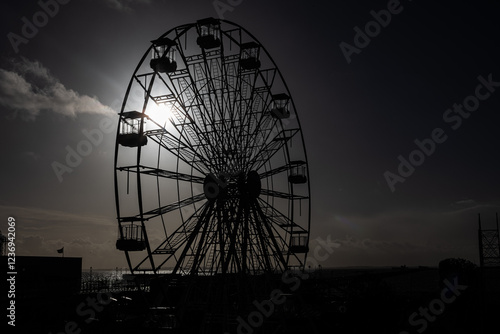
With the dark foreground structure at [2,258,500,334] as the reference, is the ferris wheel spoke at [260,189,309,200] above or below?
above

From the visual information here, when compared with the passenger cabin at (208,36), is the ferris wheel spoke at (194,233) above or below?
below

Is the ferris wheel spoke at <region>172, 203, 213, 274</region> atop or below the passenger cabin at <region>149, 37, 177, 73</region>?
below

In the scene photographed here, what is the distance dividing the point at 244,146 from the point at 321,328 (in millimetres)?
12888

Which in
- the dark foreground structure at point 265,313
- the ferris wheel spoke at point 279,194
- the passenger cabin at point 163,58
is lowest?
the dark foreground structure at point 265,313

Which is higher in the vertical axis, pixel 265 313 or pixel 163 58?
pixel 163 58

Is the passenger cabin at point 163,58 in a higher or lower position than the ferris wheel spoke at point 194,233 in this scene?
higher

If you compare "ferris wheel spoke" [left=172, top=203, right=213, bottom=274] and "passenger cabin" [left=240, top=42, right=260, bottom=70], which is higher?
"passenger cabin" [left=240, top=42, right=260, bottom=70]

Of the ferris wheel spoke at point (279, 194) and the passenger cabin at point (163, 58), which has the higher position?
the passenger cabin at point (163, 58)

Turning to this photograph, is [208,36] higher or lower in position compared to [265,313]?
higher

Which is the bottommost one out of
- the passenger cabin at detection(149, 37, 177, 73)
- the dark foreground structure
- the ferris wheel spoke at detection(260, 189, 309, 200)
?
the dark foreground structure

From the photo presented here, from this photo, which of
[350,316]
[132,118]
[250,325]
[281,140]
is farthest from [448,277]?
[132,118]

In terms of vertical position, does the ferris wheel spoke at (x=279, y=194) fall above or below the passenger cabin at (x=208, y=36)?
below

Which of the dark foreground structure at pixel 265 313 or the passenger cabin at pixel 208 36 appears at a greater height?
the passenger cabin at pixel 208 36

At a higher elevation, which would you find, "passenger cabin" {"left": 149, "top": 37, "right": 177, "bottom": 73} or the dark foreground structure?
"passenger cabin" {"left": 149, "top": 37, "right": 177, "bottom": 73}
